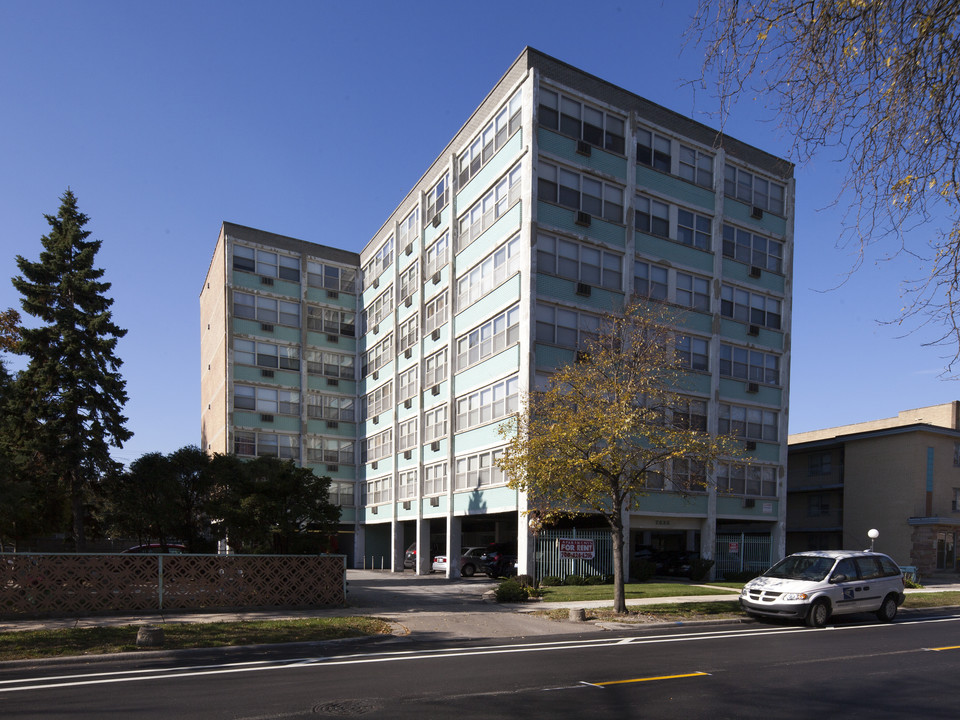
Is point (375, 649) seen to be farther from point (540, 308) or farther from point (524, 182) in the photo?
point (524, 182)

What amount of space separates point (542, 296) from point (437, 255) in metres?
11.3

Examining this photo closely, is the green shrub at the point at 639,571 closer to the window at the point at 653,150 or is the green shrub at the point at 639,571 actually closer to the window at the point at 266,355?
the window at the point at 653,150

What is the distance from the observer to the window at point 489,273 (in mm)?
30861

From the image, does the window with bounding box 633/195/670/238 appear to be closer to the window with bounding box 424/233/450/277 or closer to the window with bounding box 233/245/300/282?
the window with bounding box 424/233/450/277

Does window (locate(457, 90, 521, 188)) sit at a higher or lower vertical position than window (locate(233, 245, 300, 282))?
higher

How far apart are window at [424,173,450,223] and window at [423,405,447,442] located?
10498 millimetres

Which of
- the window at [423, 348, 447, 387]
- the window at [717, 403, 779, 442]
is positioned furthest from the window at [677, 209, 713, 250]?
the window at [423, 348, 447, 387]

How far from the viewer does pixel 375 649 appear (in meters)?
13.6

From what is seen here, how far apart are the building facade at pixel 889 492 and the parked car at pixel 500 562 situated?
71.1ft

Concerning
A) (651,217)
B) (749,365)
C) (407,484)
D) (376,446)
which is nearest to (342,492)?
(376,446)

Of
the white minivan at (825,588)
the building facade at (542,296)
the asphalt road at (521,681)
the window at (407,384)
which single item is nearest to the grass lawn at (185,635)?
the asphalt road at (521,681)

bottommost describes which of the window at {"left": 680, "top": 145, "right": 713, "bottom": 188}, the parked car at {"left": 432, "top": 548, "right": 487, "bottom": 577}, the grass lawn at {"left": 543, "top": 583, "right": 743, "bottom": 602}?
the parked car at {"left": 432, "top": 548, "right": 487, "bottom": 577}

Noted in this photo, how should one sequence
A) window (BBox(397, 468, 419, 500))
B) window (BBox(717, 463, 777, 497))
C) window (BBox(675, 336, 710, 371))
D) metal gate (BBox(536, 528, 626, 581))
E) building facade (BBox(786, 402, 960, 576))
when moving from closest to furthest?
1. metal gate (BBox(536, 528, 626, 581))
2. window (BBox(675, 336, 710, 371))
3. window (BBox(717, 463, 777, 497))
4. building facade (BBox(786, 402, 960, 576))
5. window (BBox(397, 468, 419, 500))

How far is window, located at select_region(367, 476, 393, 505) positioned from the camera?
147 feet
